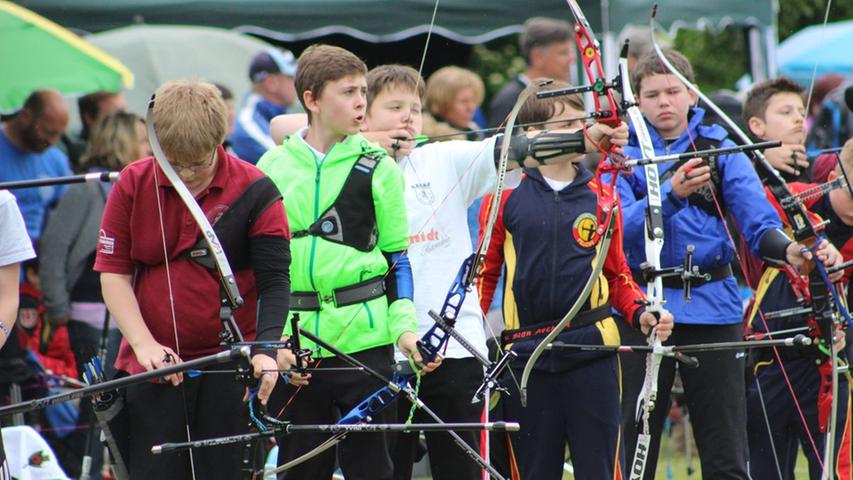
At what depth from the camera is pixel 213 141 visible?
12.8ft

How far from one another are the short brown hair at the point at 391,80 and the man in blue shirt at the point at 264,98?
2.78 meters

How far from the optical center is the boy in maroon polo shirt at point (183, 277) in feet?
13.0

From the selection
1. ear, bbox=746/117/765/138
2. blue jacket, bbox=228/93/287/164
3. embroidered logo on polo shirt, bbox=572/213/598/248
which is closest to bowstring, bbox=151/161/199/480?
embroidered logo on polo shirt, bbox=572/213/598/248

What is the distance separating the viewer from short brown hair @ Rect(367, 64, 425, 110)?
5125mm

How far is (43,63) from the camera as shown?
7.70 metres

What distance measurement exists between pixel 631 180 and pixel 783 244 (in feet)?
2.27

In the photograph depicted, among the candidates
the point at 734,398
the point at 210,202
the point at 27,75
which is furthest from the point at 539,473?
the point at 27,75

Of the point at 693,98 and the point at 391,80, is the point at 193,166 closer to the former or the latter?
the point at 391,80

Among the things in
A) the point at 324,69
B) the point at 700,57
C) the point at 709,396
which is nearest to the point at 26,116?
the point at 324,69

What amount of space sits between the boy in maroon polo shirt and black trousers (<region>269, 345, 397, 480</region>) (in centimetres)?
43

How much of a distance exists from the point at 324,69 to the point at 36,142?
157 inches

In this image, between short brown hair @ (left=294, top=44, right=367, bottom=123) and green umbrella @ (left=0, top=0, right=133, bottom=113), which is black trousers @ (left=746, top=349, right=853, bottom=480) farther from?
green umbrella @ (left=0, top=0, right=133, bottom=113)

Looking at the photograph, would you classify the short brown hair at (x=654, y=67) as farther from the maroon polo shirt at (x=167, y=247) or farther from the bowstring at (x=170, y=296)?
the bowstring at (x=170, y=296)

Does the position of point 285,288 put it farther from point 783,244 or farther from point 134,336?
point 783,244
